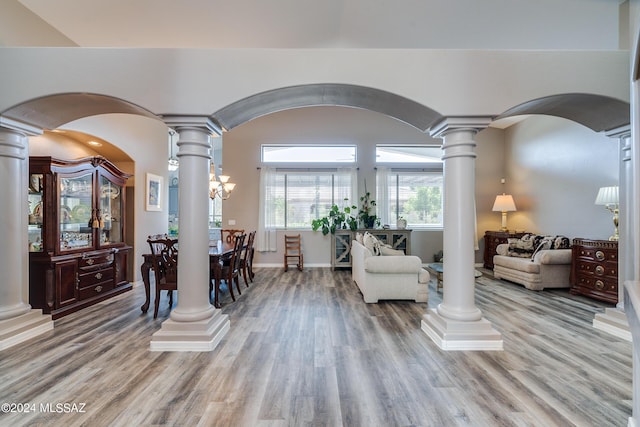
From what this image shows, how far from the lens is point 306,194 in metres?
6.80

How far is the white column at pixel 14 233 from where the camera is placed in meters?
2.61

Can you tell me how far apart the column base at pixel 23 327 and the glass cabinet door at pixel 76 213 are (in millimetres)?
892

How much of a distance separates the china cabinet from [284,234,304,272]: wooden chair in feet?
9.75

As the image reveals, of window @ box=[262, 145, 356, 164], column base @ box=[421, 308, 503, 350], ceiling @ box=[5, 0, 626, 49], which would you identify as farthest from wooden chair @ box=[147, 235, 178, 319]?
window @ box=[262, 145, 356, 164]

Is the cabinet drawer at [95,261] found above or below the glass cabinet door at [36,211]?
below

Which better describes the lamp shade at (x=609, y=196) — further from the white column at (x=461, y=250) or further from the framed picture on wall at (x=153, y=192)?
the framed picture on wall at (x=153, y=192)

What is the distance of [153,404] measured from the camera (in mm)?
1779

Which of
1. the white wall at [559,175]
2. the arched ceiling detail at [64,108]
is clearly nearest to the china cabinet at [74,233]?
the arched ceiling detail at [64,108]

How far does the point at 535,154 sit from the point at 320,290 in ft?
17.7

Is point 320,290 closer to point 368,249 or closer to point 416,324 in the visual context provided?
point 368,249

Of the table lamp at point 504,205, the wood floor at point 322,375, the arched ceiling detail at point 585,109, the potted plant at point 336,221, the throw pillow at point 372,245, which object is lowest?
the wood floor at point 322,375

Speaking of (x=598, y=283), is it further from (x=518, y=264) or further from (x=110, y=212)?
(x=110, y=212)

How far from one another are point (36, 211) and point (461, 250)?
4.72 metres

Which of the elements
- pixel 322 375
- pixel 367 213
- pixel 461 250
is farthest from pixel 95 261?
pixel 367 213
